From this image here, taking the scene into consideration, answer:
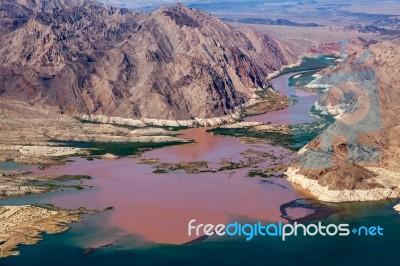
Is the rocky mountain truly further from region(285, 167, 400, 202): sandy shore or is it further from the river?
region(285, 167, 400, 202): sandy shore

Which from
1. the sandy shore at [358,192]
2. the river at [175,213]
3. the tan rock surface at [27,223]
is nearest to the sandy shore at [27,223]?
the tan rock surface at [27,223]

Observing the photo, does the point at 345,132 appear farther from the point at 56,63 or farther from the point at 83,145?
the point at 56,63

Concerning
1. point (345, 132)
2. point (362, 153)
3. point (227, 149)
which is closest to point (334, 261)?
point (362, 153)

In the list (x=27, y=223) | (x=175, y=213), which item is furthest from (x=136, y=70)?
(x=27, y=223)

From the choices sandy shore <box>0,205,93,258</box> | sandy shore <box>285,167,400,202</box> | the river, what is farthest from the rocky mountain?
sandy shore <box>0,205,93,258</box>

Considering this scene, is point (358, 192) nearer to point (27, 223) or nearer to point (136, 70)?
point (27, 223)

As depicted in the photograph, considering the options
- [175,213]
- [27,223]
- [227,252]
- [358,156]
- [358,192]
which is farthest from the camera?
[358,156]
